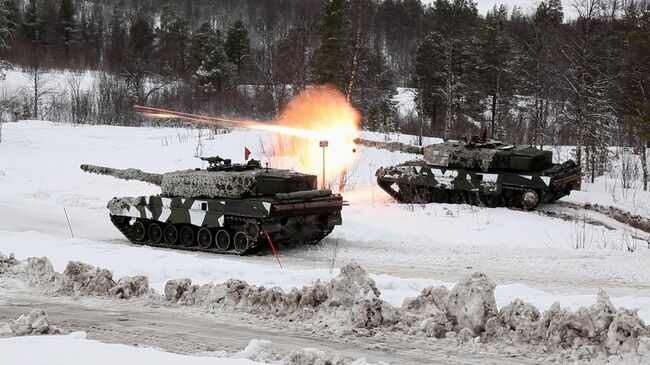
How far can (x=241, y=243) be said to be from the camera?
16297mm

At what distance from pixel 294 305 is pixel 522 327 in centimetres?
304

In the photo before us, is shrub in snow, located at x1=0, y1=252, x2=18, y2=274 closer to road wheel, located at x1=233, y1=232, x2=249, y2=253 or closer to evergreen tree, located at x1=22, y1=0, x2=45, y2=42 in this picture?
road wheel, located at x1=233, y1=232, x2=249, y2=253

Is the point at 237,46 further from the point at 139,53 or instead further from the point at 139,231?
the point at 139,231

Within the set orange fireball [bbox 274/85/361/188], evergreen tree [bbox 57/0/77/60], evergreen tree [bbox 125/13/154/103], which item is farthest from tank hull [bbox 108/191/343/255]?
evergreen tree [bbox 57/0/77/60]

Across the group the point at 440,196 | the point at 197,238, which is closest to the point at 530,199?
the point at 440,196

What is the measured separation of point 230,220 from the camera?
53.9 feet

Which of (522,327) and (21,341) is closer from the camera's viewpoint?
(21,341)

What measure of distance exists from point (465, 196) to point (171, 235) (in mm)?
9862

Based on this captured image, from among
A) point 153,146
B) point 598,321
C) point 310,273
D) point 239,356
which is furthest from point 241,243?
point 153,146

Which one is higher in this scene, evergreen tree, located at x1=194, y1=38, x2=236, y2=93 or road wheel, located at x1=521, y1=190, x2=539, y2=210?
evergreen tree, located at x1=194, y1=38, x2=236, y2=93

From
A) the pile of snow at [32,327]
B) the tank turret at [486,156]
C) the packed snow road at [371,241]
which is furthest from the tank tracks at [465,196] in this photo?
the pile of snow at [32,327]

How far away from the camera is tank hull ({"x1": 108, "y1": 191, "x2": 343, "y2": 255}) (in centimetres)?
1594

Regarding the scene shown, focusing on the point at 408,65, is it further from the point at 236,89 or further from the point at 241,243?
the point at 241,243

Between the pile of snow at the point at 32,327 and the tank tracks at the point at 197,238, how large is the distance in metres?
7.57
